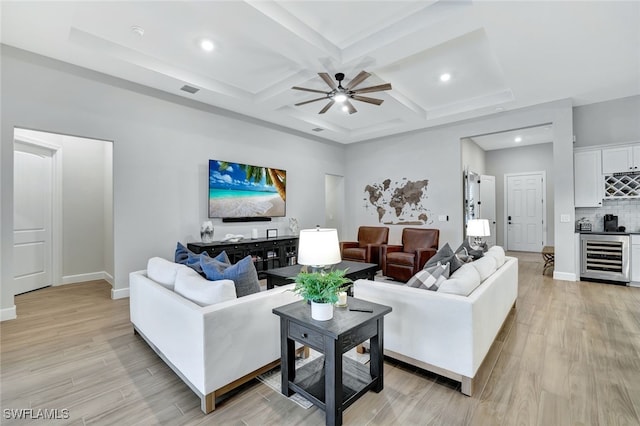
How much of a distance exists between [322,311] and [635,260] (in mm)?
5620

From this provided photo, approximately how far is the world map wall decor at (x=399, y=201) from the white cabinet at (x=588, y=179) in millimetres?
2496

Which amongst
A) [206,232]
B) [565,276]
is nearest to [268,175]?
[206,232]

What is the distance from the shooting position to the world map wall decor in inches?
254

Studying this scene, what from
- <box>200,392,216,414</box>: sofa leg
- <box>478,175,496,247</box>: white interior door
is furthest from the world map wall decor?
<box>200,392,216,414</box>: sofa leg

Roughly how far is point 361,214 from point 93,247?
18.6 feet

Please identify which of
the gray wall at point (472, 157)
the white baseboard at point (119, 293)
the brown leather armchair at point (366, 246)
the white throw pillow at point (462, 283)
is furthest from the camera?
the gray wall at point (472, 157)

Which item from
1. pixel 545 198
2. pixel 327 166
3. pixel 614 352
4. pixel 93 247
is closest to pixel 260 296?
pixel 614 352

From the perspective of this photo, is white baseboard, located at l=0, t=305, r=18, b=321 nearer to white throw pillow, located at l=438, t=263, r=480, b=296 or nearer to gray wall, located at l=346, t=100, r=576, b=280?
white throw pillow, located at l=438, t=263, r=480, b=296

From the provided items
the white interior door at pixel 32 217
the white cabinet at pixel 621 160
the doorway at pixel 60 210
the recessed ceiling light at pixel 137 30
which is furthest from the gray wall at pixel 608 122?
the white interior door at pixel 32 217

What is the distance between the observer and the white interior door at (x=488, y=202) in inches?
305

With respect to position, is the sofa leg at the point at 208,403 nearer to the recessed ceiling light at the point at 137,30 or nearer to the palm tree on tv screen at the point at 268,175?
the recessed ceiling light at the point at 137,30

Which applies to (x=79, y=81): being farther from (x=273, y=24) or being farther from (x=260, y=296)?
(x=260, y=296)

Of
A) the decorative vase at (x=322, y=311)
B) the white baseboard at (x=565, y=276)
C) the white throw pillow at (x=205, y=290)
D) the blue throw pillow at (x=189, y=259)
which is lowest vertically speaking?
the white baseboard at (x=565, y=276)

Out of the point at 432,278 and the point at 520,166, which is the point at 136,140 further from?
the point at 520,166
